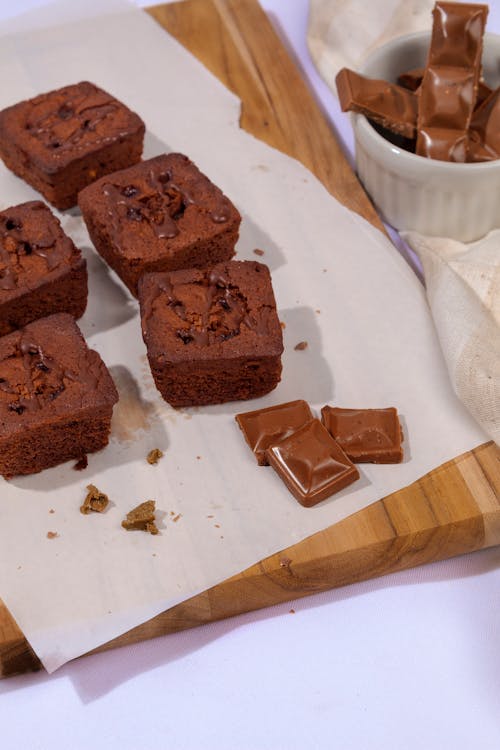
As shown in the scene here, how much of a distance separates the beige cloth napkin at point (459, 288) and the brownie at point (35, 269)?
134 centimetres

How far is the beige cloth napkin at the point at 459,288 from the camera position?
10.7ft

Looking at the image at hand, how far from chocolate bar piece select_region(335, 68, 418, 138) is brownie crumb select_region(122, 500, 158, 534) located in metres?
1.73

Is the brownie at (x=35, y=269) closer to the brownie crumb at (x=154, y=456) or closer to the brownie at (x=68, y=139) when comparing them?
the brownie at (x=68, y=139)

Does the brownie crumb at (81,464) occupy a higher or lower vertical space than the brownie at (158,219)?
lower

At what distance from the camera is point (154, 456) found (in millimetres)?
3217

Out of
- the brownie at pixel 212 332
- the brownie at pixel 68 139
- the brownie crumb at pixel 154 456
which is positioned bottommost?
the brownie crumb at pixel 154 456

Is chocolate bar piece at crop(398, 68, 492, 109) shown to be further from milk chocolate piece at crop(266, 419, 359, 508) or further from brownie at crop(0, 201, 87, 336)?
milk chocolate piece at crop(266, 419, 359, 508)

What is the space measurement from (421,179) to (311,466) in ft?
4.22

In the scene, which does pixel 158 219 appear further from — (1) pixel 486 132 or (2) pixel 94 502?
(1) pixel 486 132

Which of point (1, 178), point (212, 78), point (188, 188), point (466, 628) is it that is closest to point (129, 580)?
point (466, 628)

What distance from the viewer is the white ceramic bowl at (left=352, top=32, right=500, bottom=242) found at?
3.62 meters

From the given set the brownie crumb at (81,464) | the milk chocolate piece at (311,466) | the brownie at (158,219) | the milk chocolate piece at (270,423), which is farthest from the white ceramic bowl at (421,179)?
the brownie crumb at (81,464)

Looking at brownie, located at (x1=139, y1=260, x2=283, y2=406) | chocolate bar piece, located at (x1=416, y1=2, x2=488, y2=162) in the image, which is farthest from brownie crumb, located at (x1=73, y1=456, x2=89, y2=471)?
chocolate bar piece, located at (x1=416, y1=2, x2=488, y2=162)

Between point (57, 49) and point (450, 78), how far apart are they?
1.98 meters
